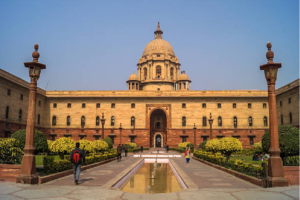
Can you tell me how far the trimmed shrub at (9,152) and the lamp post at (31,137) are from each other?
1.92 meters

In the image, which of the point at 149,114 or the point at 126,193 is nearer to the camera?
the point at 126,193

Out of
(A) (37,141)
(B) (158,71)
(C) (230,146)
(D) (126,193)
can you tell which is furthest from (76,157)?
(B) (158,71)

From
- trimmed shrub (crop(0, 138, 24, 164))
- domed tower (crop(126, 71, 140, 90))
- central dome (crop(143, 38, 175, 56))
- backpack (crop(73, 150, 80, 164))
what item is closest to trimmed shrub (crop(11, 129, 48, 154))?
trimmed shrub (crop(0, 138, 24, 164))

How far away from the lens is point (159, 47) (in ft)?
196

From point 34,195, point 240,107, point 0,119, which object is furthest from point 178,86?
point 34,195

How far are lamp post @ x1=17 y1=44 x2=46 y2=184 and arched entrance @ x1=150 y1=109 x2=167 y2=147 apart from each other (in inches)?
1571

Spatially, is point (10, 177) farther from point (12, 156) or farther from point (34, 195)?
point (34, 195)

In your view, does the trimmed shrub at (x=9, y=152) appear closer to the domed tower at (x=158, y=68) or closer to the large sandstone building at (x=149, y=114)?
the large sandstone building at (x=149, y=114)

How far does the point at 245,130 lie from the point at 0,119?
1407 inches

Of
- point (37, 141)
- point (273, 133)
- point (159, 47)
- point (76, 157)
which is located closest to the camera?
point (273, 133)

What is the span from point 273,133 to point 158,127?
137ft

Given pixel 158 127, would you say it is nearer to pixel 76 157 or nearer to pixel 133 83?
pixel 133 83

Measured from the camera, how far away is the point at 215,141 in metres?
19.9

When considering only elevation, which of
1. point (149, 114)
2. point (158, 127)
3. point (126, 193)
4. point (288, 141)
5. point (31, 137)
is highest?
point (149, 114)
